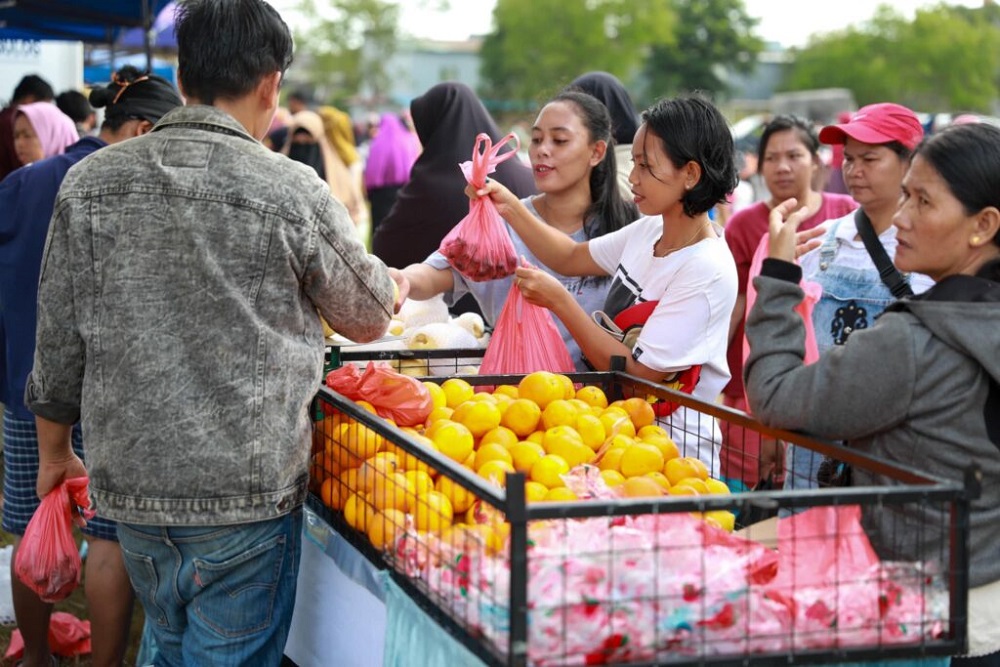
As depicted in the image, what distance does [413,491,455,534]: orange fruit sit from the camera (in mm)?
2207

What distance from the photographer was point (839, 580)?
192 cm

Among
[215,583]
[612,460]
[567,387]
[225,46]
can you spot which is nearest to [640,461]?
[612,460]

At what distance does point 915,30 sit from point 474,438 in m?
81.2

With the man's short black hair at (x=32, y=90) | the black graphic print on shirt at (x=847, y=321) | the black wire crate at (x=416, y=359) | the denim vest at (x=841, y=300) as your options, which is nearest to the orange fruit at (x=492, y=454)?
the black wire crate at (x=416, y=359)

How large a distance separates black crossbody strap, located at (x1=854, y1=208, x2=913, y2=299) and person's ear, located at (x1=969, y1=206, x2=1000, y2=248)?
4.59ft

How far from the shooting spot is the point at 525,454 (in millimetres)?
2600

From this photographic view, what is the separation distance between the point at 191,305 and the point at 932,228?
1.46 metres

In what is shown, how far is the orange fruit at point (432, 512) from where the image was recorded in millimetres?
2207

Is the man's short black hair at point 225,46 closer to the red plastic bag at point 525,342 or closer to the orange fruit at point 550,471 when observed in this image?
the orange fruit at point 550,471

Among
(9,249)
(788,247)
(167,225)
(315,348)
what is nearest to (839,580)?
(788,247)

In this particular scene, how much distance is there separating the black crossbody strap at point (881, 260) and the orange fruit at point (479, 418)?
1507 mm

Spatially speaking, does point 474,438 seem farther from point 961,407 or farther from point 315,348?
point 961,407

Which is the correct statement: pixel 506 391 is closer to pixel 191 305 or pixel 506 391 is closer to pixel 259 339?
pixel 259 339

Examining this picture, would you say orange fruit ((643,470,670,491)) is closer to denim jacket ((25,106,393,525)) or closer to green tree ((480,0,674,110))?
denim jacket ((25,106,393,525))
